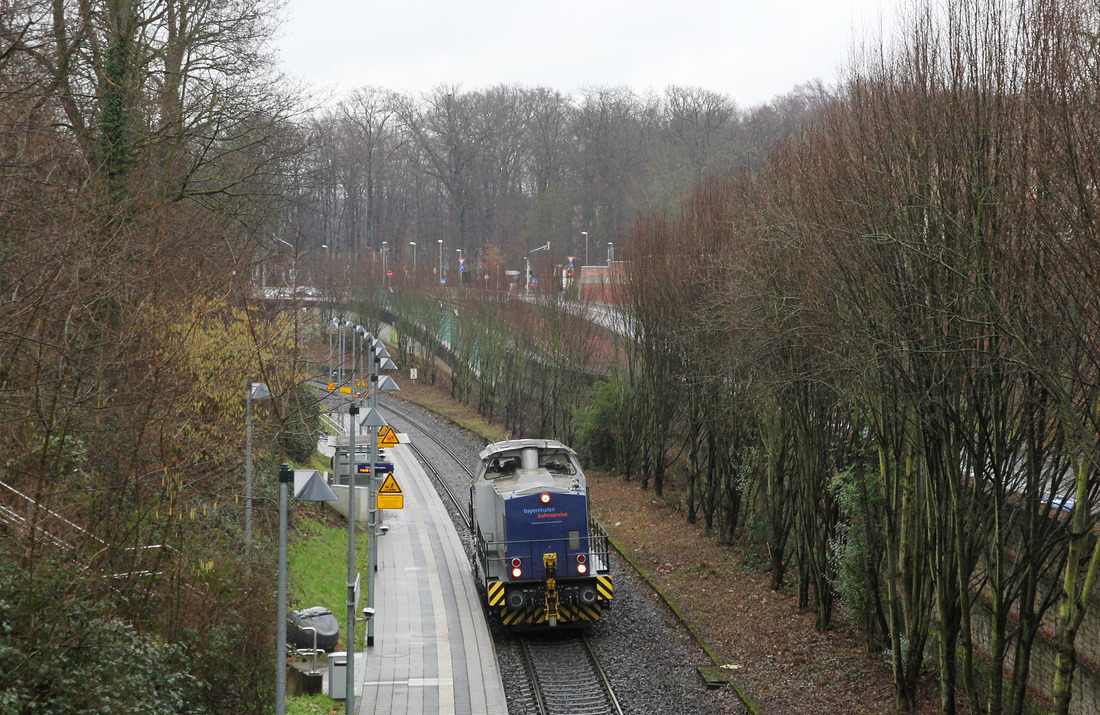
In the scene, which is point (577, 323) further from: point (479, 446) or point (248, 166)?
point (248, 166)

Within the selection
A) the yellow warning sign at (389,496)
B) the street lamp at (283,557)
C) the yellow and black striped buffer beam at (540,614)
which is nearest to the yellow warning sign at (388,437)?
the yellow warning sign at (389,496)

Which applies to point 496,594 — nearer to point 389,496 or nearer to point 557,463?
point 557,463

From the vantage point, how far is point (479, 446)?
4378 centimetres

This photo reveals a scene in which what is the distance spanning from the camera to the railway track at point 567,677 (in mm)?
14562


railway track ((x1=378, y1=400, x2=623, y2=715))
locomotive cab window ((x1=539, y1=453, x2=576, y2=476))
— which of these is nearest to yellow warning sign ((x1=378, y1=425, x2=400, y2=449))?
locomotive cab window ((x1=539, y1=453, x2=576, y2=476))

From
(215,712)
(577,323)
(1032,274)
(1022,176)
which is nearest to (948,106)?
(1022,176)

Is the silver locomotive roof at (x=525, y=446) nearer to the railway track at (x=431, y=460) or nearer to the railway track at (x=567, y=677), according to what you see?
the railway track at (x=567, y=677)

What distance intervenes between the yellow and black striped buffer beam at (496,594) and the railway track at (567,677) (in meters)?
1.07

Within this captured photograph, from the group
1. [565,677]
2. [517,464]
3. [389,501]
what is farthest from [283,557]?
[389,501]

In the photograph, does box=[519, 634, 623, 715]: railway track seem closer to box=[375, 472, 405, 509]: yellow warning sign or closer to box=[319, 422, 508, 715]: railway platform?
box=[319, 422, 508, 715]: railway platform

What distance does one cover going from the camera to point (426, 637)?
18.0 m

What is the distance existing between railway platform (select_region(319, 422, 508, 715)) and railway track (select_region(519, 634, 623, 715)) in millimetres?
675

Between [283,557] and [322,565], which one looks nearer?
[283,557]

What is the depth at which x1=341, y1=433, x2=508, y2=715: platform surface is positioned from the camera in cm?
1476
